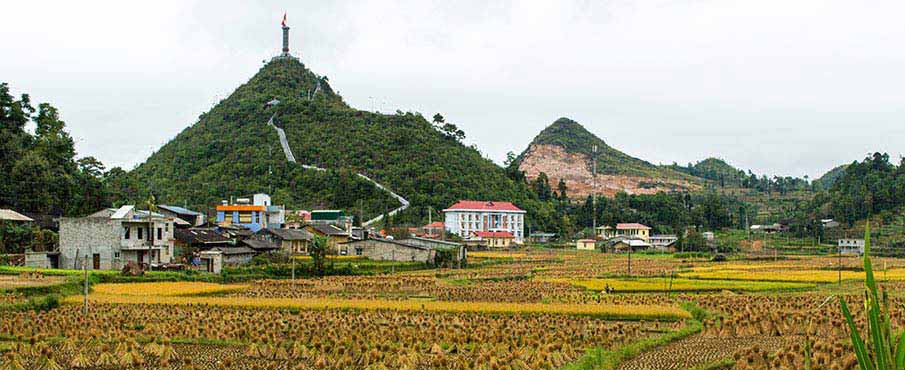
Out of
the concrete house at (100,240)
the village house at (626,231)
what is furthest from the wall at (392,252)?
the village house at (626,231)

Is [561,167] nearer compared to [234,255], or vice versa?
[234,255]

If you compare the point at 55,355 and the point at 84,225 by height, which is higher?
the point at 84,225

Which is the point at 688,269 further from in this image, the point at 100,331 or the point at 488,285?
the point at 100,331

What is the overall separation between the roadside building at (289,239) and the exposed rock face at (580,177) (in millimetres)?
67023

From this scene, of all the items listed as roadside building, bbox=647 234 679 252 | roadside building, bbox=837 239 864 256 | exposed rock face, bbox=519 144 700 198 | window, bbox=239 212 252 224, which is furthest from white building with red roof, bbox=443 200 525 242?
exposed rock face, bbox=519 144 700 198

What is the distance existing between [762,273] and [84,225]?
28776 millimetres

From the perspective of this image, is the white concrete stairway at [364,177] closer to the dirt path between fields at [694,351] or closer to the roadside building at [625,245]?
the roadside building at [625,245]

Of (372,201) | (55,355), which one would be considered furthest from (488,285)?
(372,201)

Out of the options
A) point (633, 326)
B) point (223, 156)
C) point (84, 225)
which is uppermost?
point (223, 156)

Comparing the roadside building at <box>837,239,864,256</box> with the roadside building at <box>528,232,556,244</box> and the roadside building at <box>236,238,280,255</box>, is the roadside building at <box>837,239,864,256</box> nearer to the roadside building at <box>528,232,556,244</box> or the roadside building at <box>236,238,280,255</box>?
the roadside building at <box>528,232,556,244</box>

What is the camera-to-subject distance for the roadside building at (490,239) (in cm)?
6531

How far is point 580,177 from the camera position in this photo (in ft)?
427

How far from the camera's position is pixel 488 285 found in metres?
32.8

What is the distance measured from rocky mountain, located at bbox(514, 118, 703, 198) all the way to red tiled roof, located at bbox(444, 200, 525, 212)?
40001 millimetres
